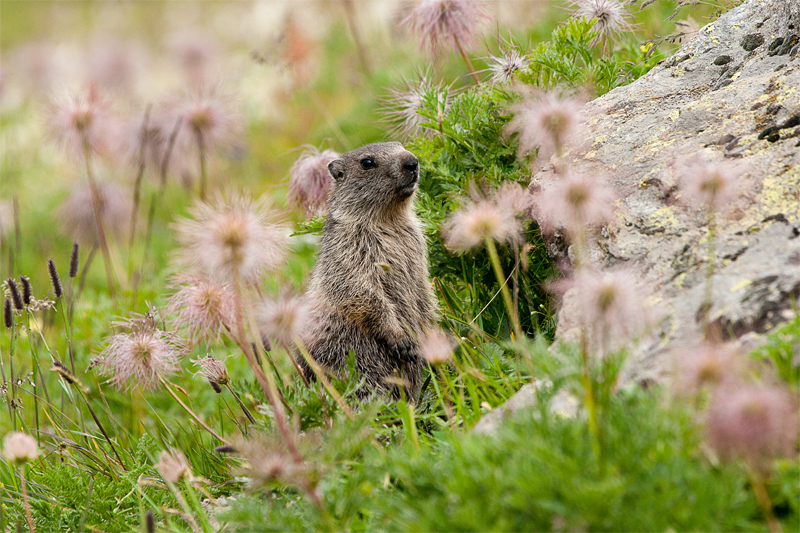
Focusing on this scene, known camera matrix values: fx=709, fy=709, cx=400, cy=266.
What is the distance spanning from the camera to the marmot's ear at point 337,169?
17.0 ft

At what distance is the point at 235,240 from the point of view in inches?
110

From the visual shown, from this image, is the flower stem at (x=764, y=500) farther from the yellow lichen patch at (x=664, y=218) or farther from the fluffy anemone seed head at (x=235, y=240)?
the fluffy anemone seed head at (x=235, y=240)

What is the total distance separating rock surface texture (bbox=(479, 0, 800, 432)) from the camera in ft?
9.56

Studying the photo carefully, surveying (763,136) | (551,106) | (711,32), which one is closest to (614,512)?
Answer: (551,106)

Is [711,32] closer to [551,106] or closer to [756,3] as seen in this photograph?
[756,3]

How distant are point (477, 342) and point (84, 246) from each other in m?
7.01

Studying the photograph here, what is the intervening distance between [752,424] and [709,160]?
1.73 metres

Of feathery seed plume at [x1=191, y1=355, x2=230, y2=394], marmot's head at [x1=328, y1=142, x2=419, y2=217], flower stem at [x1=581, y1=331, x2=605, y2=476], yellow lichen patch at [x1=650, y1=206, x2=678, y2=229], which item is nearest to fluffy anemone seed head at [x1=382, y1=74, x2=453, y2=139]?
marmot's head at [x1=328, y1=142, x2=419, y2=217]

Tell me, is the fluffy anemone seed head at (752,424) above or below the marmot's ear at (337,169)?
below

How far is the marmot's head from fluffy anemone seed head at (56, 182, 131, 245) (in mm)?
4850

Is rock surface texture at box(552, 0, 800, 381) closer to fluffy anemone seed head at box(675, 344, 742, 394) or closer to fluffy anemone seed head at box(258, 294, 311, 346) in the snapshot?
fluffy anemone seed head at box(675, 344, 742, 394)

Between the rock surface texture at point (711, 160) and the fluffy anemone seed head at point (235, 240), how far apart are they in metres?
1.50

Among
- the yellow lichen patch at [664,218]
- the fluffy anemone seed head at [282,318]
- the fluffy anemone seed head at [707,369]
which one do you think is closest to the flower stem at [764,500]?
the fluffy anemone seed head at [707,369]

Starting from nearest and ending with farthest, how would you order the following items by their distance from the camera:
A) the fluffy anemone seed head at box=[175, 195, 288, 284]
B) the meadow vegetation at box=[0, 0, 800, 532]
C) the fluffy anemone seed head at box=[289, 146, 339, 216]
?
the meadow vegetation at box=[0, 0, 800, 532] < the fluffy anemone seed head at box=[175, 195, 288, 284] < the fluffy anemone seed head at box=[289, 146, 339, 216]
